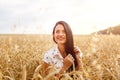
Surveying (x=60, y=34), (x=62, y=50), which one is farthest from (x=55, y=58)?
(x=60, y=34)

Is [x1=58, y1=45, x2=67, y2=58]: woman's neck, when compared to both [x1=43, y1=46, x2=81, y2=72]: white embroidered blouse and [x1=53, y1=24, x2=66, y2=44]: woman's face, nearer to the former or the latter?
[x1=43, y1=46, x2=81, y2=72]: white embroidered blouse

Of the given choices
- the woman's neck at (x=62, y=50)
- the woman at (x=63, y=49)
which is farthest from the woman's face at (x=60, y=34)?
the woman's neck at (x=62, y=50)

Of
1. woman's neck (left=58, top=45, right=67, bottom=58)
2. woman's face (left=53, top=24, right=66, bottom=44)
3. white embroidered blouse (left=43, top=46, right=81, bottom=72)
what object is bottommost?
white embroidered blouse (left=43, top=46, right=81, bottom=72)

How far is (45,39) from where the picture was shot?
586 centimetres

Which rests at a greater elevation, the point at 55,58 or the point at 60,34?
the point at 60,34

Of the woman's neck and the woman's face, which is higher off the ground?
the woman's face

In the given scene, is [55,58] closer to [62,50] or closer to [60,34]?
[62,50]

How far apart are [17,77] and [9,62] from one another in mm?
518

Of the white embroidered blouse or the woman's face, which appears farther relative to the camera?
the white embroidered blouse

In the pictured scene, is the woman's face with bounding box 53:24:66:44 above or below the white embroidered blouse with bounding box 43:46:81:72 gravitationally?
above

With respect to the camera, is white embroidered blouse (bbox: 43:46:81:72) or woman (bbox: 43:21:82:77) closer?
woman (bbox: 43:21:82:77)

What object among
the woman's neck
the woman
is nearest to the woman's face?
the woman

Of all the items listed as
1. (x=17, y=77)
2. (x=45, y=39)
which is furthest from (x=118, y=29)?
(x=17, y=77)

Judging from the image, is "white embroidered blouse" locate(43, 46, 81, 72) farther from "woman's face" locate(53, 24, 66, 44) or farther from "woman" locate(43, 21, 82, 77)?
"woman's face" locate(53, 24, 66, 44)
